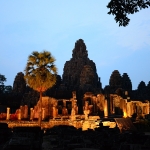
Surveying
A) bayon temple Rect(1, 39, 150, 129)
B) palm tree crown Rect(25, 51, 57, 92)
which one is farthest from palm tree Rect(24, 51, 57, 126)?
bayon temple Rect(1, 39, 150, 129)

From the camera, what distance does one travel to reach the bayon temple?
45.1 metres

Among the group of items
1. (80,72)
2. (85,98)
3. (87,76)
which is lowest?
(85,98)

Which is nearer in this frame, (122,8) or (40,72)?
(122,8)

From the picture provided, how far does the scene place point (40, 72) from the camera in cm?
3403

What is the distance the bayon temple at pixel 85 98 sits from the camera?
4512 centimetres

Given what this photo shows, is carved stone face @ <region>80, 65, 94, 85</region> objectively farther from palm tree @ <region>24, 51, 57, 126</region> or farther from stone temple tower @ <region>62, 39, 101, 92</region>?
palm tree @ <region>24, 51, 57, 126</region>

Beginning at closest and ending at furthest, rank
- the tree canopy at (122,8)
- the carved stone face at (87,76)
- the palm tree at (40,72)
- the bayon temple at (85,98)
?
the tree canopy at (122,8) → the palm tree at (40,72) → the bayon temple at (85,98) → the carved stone face at (87,76)

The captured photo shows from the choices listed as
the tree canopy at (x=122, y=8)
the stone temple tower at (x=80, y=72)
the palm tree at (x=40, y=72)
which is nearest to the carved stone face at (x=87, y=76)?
Answer: the stone temple tower at (x=80, y=72)

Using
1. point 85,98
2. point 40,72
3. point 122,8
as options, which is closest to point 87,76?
point 85,98

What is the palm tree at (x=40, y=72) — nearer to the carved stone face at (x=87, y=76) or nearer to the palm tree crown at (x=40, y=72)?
the palm tree crown at (x=40, y=72)

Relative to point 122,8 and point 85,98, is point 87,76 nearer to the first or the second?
point 85,98

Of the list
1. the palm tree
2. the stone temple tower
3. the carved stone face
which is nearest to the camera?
the palm tree

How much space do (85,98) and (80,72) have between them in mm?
17929

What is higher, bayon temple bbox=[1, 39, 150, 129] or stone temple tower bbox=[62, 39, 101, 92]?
stone temple tower bbox=[62, 39, 101, 92]
